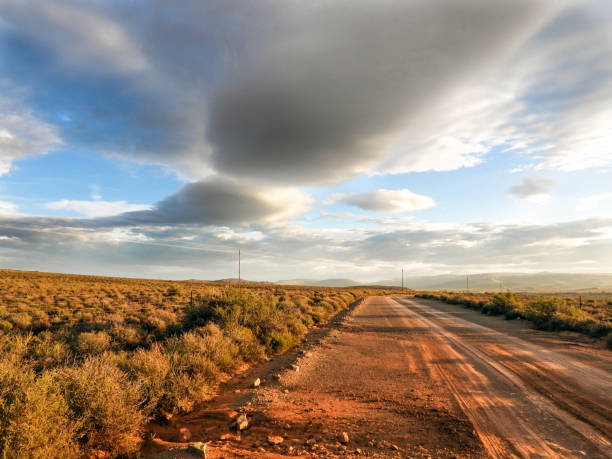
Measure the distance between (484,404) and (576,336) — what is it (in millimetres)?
11963

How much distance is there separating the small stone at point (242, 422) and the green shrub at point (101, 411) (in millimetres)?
1576

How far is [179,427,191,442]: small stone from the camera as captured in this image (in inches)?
206

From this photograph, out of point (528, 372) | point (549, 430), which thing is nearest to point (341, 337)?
point (528, 372)

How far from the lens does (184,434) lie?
17.6ft

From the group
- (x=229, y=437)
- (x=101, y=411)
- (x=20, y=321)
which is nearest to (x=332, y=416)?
(x=229, y=437)

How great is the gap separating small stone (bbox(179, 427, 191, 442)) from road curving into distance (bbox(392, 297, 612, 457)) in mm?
4726

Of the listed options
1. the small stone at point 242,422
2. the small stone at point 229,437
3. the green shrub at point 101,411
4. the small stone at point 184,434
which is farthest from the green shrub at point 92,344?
the small stone at point 229,437

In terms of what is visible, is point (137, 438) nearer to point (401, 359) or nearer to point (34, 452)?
point (34, 452)

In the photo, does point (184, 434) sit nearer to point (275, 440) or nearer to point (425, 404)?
point (275, 440)

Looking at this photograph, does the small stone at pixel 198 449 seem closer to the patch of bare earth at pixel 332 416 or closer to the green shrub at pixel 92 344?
the patch of bare earth at pixel 332 416

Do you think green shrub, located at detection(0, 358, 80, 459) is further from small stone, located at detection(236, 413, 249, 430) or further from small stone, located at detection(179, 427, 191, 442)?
small stone, located at detection(236, 413, 249, 430)

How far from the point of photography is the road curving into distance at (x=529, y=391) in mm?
4852

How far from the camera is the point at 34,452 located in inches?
145

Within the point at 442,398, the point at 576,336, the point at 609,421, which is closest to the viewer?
the point at 609,421
